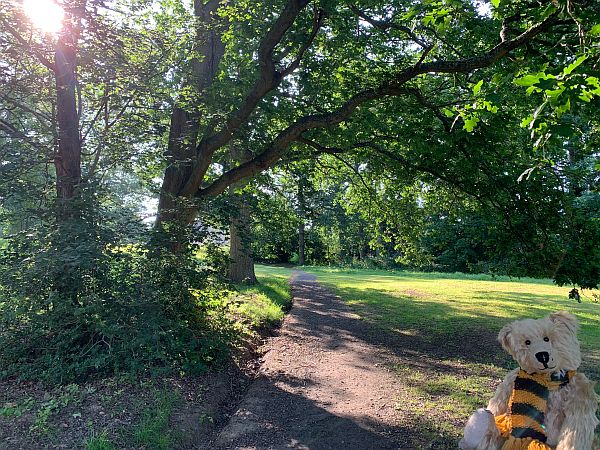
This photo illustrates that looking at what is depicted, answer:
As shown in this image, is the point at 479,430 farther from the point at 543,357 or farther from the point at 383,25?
the point at 383,25

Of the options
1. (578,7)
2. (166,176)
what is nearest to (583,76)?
(578,7)

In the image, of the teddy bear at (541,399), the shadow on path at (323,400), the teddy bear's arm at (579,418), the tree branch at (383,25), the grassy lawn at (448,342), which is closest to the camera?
the teddy bear's arm at (579,418)

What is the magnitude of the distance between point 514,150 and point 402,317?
227 inches

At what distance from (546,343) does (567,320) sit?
28 centimetres

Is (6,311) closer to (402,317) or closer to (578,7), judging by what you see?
(578,7)

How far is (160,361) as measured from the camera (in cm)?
620

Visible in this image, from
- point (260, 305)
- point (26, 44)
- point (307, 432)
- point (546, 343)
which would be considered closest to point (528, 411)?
point (546, 343)

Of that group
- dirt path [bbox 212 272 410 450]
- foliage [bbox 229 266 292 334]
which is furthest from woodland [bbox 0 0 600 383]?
foliage [bbox 229 266 292 334]

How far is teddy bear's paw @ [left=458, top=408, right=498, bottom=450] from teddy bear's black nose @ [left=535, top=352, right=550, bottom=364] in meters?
0.55

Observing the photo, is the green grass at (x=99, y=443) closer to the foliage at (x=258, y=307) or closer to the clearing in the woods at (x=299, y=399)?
the clearing in the woods at (x=299, y=399)

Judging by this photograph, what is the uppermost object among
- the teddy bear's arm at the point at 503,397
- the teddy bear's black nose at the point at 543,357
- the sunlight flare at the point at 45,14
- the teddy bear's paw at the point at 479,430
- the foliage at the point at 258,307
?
the sunlight flare at the point at 45,14

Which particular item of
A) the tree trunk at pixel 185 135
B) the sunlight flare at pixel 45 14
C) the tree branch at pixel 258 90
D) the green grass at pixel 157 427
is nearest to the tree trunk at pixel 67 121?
the sunlight flare at pixel 45 14

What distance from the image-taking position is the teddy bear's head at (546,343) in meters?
3.32

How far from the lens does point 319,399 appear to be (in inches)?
234
